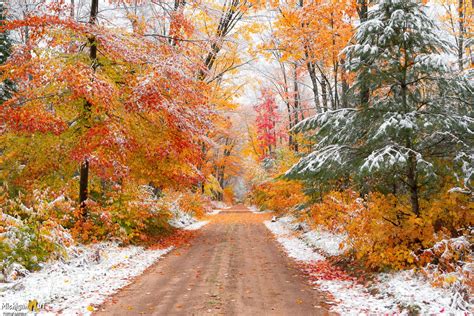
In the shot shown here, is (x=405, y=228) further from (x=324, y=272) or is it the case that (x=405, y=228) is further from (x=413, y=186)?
(x=324, y=272)

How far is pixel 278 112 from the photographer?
39594 mm

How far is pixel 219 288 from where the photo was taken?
24.9ft

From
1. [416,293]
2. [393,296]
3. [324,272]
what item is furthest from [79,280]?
[416,293]

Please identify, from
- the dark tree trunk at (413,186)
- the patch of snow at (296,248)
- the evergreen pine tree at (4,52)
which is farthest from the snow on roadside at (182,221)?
the dark tree trunk at (413,186)

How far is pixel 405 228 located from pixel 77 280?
691 cm

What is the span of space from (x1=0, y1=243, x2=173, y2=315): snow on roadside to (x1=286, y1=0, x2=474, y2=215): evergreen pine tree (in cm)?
486

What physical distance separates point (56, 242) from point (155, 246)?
4.98 meters

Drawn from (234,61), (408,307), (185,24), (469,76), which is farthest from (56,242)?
(234,61)

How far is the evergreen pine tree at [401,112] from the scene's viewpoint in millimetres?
7590

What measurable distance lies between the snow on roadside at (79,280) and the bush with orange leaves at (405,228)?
5.45m

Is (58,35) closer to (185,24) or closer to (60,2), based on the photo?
(60,2)

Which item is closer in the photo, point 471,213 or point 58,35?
point 471,213

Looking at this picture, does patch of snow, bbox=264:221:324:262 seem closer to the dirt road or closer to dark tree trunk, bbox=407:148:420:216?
the dirt road

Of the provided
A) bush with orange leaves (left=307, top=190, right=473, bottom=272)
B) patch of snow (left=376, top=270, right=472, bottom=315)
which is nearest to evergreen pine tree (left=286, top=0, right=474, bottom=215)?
bush with orange leaves (left=307, top=190, right=473, bottom=272)
